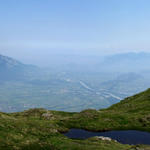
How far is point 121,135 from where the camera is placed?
149 ft

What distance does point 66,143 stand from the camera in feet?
111

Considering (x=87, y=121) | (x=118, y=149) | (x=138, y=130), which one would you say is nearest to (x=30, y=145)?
(x=118, y=149)

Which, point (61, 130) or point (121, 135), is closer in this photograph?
point (121, 135)

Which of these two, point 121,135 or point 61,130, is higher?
point 61,130

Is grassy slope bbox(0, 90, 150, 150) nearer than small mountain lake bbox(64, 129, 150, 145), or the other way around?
grassy slope bbox(0, 90, 150, 150)

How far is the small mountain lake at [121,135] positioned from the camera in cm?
4219

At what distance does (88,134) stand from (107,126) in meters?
8.39

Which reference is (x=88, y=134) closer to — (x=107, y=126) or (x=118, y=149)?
(x=107, y=126)

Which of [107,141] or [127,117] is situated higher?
[127,117]

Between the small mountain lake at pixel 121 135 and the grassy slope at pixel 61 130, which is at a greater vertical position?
the grassy slope at pixel 61 130

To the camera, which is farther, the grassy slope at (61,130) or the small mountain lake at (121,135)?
the small mountain lake at (121,135)

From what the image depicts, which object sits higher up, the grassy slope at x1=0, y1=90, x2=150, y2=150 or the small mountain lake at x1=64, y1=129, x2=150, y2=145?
the grassy slope at x1=0, y1=90, x2=150, y2=150

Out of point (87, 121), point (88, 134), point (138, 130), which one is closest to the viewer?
point (88, 134)

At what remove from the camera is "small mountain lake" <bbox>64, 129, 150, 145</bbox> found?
42194 millimetres
